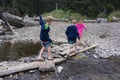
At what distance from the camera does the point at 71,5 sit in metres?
43.7

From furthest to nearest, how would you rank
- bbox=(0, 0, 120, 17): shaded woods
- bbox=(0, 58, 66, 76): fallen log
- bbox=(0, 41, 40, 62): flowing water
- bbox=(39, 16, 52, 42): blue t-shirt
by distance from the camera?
bbox=(0, 0, 120, 17): shaded woods
bbox=(0, 41, 40, 62): flowing water
bbox=(39, 16, 52, 42): blue t-shirt
bbox=(0, 58, 66, 76): fallen log

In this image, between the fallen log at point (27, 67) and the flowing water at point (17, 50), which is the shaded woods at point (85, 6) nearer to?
the flowing water at point (17, 50)

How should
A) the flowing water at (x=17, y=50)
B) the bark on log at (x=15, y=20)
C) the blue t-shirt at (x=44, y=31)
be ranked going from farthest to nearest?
the bark on log at (x=15, y=20) → the flowing water at (x=17, y=50) → the blue t-shirt at (x=44, y=31)

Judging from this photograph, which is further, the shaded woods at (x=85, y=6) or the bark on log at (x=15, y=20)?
the shaded woods at (x=85, y=6)

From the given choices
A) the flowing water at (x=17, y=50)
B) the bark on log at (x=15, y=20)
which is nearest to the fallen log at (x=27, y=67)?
the flowing water at (x=17, y=50)

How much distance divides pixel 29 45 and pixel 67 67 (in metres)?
6.32

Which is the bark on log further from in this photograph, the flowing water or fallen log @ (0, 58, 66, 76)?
fallen log @ (0, 58, 66, 76)

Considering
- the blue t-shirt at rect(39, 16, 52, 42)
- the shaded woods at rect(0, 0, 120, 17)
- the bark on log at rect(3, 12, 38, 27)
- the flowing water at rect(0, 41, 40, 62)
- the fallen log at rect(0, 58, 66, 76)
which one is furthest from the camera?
the shaded woods at rect(0, 0, 120, 17)

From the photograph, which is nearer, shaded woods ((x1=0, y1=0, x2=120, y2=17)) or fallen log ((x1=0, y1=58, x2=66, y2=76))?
fallen log ((x1=0, y1=58, x2=66, y2=76))

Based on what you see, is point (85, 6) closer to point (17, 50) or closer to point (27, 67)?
point (17, 50)

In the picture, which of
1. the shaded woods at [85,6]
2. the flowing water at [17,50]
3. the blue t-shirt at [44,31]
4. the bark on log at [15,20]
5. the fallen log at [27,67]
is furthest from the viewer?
the shaded woods at [85,6]

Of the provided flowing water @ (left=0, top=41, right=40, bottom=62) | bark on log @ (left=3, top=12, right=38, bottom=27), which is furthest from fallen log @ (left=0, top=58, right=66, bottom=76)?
bark on log @ (left=3, top=12, right=38, bottom=27)

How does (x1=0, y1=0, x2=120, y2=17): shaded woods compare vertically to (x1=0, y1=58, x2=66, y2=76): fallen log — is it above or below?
below

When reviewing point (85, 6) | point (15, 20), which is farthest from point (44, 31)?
point (85, 6)
